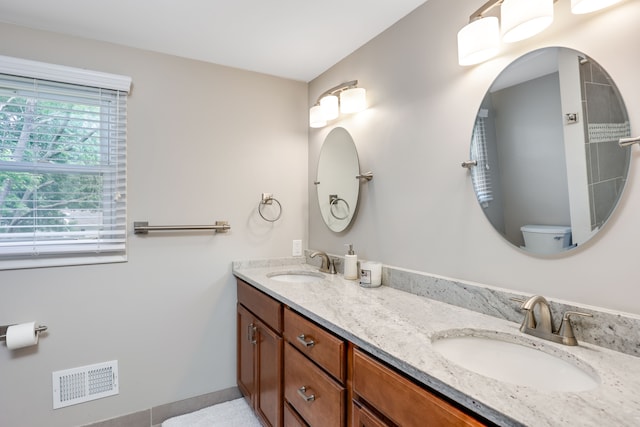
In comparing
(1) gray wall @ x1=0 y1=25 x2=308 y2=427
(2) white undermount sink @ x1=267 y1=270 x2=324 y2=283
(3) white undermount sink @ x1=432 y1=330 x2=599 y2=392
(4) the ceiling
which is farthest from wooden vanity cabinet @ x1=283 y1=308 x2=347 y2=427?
(4) the ceiling

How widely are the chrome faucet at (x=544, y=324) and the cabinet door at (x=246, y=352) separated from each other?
4.43ft

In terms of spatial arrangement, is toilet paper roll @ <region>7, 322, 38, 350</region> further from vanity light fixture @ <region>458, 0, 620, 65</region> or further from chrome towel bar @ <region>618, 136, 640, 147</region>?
chrome towel bar @ <region>618, 136, 640, 147</region>

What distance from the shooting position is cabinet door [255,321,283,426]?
1567 mm

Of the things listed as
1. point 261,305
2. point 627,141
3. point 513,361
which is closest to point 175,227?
point 261,305

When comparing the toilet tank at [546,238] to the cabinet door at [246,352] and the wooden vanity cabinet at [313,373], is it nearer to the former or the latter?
the wooden vanity cabinet at [313,373]

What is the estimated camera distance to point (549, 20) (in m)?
1.03

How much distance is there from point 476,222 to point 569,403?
30.5 inches

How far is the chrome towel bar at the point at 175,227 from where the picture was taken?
1957 mm

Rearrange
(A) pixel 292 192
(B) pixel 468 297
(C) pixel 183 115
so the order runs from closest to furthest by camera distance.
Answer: (B) pixel 468 297, (C) pixel 183 115, (A) pixel 292 192

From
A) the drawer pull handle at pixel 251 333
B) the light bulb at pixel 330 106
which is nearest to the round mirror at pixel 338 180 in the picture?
the light bulb at pixel 330 106

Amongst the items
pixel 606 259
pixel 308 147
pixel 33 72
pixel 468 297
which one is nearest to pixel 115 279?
pixel 33 72

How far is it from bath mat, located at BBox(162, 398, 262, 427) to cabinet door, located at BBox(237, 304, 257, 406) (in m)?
0.10

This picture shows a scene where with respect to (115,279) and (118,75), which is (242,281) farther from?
(118,75)

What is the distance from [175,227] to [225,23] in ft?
3.95
